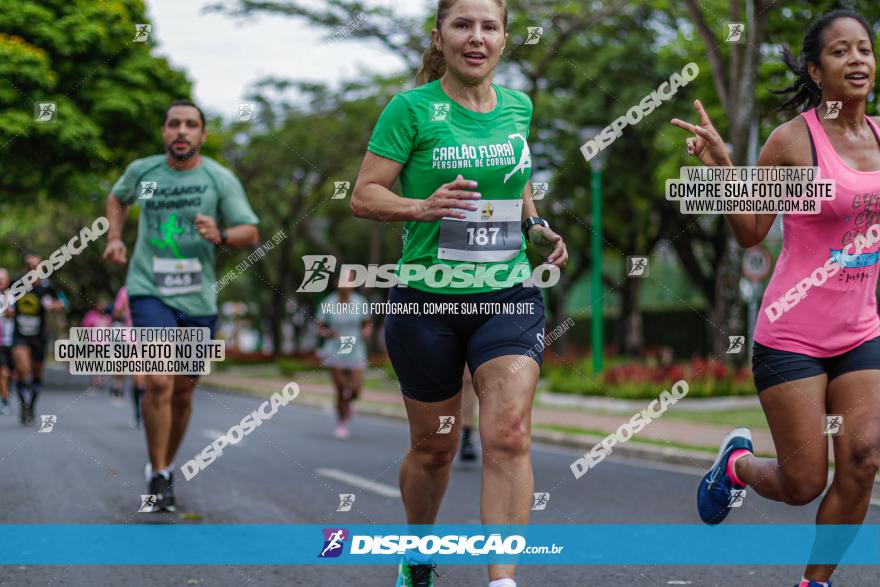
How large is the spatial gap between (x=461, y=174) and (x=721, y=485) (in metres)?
1.83

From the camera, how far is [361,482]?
874cm

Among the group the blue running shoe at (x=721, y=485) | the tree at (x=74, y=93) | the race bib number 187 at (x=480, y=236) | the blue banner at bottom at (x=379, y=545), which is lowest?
the blue banner at bottom at (x=379, y=545)

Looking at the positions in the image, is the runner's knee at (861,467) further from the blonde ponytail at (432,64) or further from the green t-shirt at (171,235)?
the green t-shirt at (171,235)

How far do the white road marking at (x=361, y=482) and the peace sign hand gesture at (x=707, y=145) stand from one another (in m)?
4.24

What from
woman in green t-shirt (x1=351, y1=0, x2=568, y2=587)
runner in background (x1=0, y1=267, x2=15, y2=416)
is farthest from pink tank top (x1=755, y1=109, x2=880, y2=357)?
runner in background (x1=0, y1=267, x2=15, y2=416)

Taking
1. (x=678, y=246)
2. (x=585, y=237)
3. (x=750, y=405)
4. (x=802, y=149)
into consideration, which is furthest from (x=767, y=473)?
(x=585, y=237)

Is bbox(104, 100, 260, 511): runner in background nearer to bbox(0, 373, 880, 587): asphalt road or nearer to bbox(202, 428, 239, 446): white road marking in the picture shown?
bbox(0, 373, 880, 587): asphalt road

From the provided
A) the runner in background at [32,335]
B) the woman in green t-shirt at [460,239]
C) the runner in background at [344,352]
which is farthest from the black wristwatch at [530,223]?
the runner in background at [32,335]

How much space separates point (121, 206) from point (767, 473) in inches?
160

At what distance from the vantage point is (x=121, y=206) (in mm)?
6918

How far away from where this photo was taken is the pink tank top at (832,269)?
13.3ft

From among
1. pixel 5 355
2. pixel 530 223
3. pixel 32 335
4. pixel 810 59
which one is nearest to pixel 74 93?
pixel 5 355

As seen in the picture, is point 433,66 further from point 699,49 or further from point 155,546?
point 699,49

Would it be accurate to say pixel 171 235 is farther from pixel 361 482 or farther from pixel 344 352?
pixel 344 352
